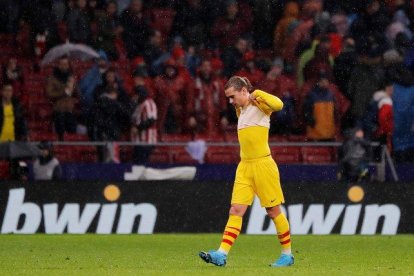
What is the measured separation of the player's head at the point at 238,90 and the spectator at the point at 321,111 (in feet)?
30.8

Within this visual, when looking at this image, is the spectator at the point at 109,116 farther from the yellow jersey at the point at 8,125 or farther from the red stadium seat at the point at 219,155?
the red stadium seat at the point at 219,155

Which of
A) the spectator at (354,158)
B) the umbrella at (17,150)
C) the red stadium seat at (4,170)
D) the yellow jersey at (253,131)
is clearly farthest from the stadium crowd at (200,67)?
the yellow jersey at (253,131)

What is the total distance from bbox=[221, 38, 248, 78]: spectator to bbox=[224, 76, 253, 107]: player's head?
1078 centimetres

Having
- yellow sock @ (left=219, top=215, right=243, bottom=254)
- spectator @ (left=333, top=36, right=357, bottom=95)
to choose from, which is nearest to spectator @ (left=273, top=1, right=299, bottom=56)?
spectator @ (left=333, top=36, right=357, bottom=95)

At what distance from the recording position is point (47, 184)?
20656 millimetres

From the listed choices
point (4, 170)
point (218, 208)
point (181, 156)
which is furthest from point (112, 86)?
point (218, 208)

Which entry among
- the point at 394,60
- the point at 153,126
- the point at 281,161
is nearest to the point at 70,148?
the point at 153,126

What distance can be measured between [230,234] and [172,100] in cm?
987

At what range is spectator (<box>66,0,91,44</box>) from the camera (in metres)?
24.7

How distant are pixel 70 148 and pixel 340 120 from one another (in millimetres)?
5169

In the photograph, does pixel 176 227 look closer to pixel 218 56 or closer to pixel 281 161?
pixel 281 161

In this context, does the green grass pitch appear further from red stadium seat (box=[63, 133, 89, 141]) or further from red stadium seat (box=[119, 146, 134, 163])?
red stadium seat (box=[63, 133, 89, 141])

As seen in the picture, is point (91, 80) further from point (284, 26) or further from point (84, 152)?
point (284, 26)

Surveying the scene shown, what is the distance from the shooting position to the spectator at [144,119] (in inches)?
891
